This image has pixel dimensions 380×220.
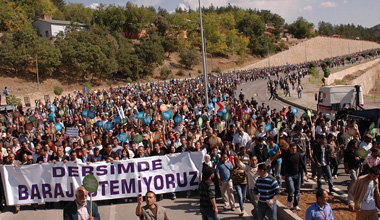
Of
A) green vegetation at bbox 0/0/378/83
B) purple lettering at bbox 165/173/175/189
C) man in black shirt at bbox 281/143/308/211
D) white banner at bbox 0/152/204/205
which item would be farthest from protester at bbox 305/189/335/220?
green vegetation at bbox 0/0/378/83

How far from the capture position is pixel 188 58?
8381 cm

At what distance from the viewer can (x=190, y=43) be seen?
320 ft

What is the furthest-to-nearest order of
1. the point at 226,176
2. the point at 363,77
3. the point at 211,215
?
1. the point at 363,77
2. the point at 226,176
3. the point at 211,215

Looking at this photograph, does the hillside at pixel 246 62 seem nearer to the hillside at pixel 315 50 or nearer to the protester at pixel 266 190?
the hillside at pixel 315 50

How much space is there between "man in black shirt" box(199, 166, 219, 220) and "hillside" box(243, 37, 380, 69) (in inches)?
3687

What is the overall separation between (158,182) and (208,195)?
116 inches

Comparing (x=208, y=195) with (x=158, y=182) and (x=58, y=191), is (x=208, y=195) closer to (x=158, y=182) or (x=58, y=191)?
(x=158, y=182)

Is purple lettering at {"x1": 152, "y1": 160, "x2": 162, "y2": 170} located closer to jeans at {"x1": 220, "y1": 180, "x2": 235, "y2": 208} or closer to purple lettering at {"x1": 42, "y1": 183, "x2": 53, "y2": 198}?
jeans at {"x1": 220, "y1": 180, "x2": 235, "y2": 208}

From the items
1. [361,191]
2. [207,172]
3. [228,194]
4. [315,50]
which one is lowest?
[228,194]

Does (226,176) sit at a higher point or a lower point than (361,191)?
lower

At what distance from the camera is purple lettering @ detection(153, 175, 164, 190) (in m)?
9.27

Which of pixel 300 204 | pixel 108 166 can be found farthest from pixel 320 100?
pixel 108 166

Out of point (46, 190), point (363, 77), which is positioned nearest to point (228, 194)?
point (46, 190)

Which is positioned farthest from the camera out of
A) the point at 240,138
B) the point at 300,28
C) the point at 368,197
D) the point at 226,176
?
the point at 300,28
